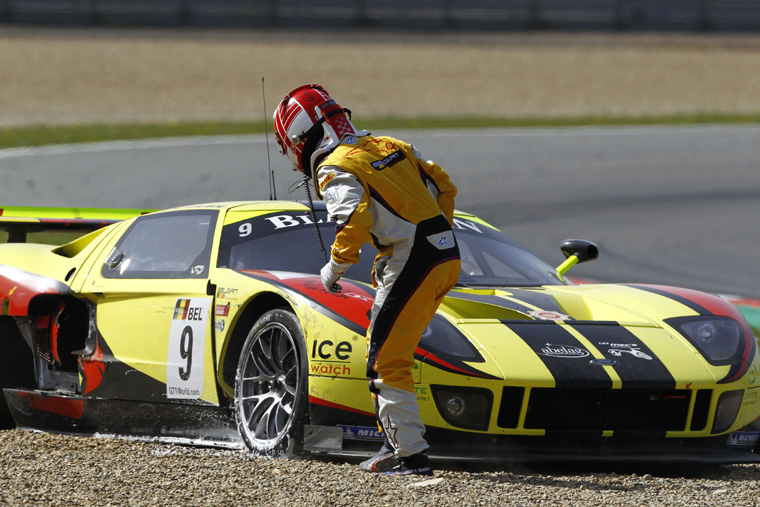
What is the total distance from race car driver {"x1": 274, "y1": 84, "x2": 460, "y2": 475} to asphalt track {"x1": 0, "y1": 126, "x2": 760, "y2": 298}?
6343 millimetres

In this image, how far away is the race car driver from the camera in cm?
441

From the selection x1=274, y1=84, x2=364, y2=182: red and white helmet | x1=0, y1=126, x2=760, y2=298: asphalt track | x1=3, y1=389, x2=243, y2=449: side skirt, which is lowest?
x1=0, y1=126, x2=760, y2=298: asphalt track

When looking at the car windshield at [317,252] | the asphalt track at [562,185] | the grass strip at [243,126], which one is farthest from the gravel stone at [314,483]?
the grass strip at [243,126]

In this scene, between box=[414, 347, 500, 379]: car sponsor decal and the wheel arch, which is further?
the wheel arch

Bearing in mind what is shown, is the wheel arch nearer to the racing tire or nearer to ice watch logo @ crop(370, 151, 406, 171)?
the racing tire

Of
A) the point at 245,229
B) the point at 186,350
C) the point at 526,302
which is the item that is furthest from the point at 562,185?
the point at 186,350

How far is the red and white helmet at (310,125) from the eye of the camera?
4.70m

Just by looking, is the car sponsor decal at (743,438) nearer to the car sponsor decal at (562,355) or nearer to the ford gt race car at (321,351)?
the ford gt race car at (321,351)

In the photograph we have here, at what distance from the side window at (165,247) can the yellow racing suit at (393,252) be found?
143cm

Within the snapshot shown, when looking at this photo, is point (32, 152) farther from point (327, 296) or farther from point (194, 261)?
point (327, 296)

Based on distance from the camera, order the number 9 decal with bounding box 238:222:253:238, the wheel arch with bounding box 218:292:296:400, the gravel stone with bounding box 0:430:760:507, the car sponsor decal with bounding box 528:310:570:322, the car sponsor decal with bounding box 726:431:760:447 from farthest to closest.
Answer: the number 9 decal with bounding box 238:222:253:238
the wheel arch with bounding box 218:292:296:400
the car sponsor decal with bounding box 528:310:570:322
the car sponsor decal with bounding box 726:431:760:447
the gravel stone with bounding box 0:430:760:507

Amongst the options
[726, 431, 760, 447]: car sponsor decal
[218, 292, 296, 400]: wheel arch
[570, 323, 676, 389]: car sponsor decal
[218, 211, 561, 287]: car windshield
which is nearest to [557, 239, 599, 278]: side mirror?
[218, 211, 561, 287]: car windshield

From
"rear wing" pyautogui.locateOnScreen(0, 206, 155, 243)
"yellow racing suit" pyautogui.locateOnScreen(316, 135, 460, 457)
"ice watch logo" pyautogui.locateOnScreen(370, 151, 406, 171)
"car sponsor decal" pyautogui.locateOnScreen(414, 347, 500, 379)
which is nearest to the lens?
"yellow racing suit" pyautogui.locateOnScreen(316, 135, 460, 457)

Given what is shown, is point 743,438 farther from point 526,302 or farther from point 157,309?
point 157,309
